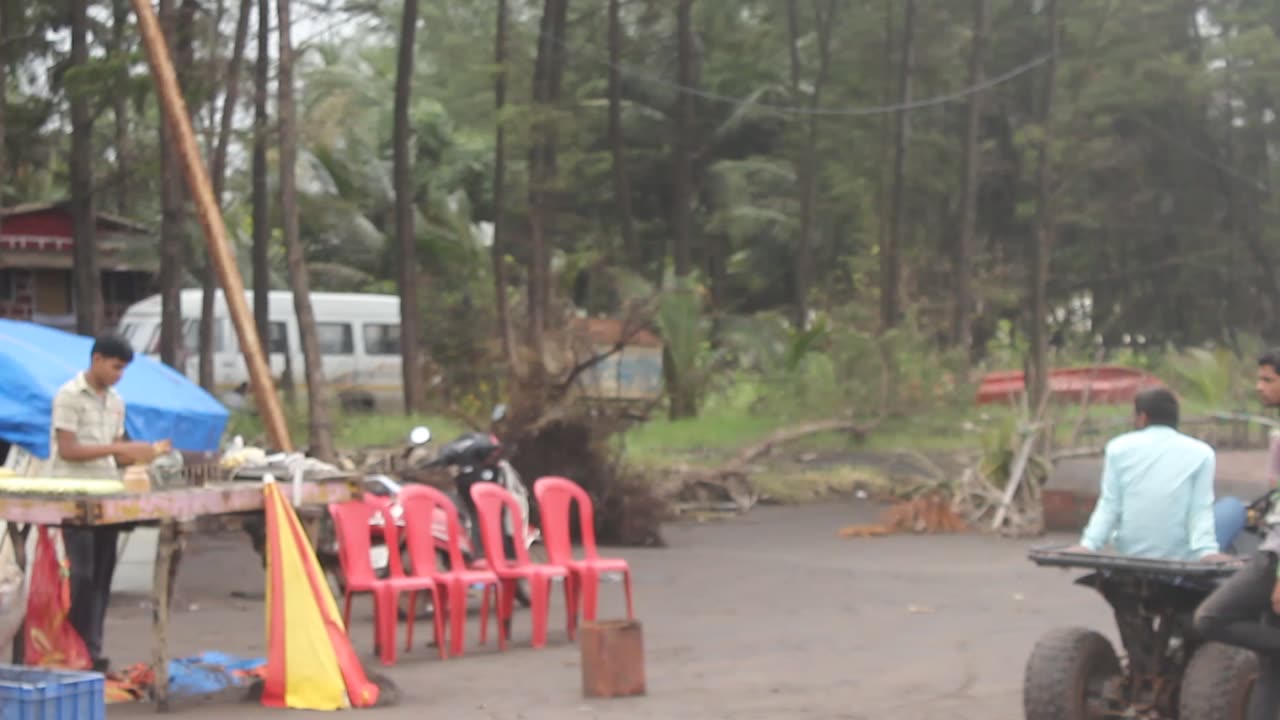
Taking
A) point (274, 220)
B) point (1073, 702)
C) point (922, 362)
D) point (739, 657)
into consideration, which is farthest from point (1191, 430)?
point (274, 220)

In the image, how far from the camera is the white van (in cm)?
2989

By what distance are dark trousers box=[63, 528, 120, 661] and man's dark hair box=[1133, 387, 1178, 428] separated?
4970 millimetres

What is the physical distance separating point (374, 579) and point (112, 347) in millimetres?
2479

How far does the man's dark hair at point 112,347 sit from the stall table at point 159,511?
0.78 metres

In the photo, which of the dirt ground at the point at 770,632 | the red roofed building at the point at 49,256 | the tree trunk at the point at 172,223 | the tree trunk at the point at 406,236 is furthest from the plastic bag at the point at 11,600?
the tree trunk at the point at 406,236

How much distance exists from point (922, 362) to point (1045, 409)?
6478 millimetres

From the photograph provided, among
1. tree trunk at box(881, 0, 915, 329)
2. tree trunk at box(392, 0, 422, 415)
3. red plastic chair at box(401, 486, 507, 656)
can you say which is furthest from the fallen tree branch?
red plastic chair at box(401, 486, 507, 656)

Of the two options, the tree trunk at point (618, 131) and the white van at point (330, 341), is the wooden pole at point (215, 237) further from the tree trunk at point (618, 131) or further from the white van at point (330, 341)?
the tree trunk at point (618, 131)

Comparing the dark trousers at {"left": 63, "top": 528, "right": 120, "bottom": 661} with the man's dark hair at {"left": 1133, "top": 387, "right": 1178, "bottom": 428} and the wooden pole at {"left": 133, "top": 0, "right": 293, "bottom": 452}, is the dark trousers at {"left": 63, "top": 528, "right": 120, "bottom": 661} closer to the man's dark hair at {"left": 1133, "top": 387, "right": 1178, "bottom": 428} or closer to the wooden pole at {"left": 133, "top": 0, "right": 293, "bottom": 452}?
the wooden pole at {"left": 133, "top": 0, "right": 293, "bottom": 452}

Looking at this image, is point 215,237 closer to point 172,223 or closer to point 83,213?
point 172,223

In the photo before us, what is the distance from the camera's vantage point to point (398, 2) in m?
27.4

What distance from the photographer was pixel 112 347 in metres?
9.12

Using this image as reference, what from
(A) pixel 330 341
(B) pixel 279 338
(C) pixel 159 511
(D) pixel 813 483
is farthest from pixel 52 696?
(A) pixel 330 341

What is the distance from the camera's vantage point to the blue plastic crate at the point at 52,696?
687 centimetres
